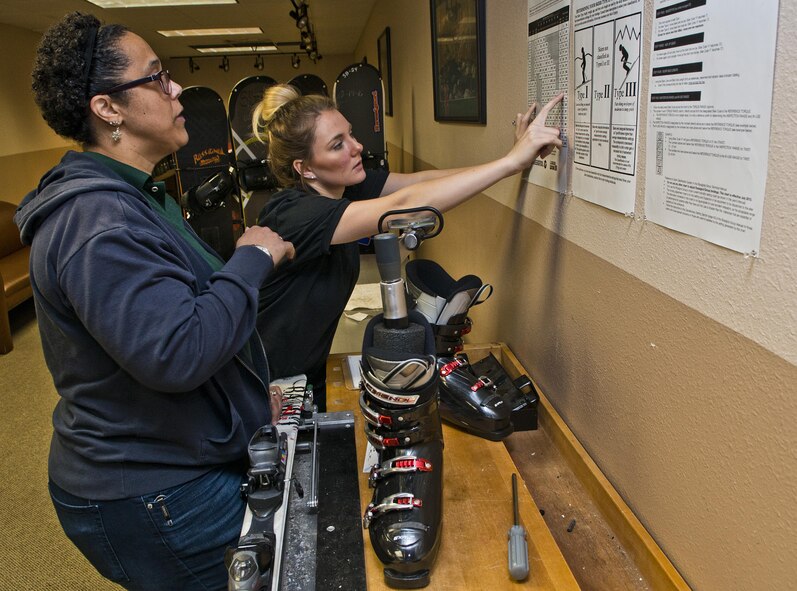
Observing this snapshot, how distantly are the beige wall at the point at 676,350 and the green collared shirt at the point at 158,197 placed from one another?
75cm

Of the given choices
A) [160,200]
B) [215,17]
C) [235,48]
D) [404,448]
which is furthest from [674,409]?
[235,48]

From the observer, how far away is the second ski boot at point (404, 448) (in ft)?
2.93

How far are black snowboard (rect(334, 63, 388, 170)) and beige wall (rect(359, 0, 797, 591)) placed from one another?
2.64 m

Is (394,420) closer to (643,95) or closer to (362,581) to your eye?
(362,581)

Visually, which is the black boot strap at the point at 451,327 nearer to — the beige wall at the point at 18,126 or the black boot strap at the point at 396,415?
the black boot strap at the point at 396,415

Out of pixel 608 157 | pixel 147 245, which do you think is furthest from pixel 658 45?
pixel 147 245

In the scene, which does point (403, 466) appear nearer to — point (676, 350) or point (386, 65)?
point (676, 350)

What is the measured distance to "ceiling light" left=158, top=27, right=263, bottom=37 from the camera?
778cm

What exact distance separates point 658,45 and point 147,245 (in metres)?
0.80

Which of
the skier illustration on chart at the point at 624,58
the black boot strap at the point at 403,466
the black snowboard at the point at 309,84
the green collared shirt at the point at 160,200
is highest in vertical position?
the black snowboard at the point at 309,84

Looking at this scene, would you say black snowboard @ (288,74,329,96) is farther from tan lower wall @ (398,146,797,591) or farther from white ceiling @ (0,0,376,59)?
tan lower wall @ (398,146,797,591)

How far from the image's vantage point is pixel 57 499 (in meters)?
1.08

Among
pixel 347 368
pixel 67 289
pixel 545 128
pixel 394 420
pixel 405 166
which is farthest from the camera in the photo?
pixel 405 166

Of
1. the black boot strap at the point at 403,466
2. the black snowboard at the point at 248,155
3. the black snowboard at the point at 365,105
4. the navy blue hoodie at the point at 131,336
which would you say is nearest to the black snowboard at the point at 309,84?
the black snowboard at the point at 248,155
